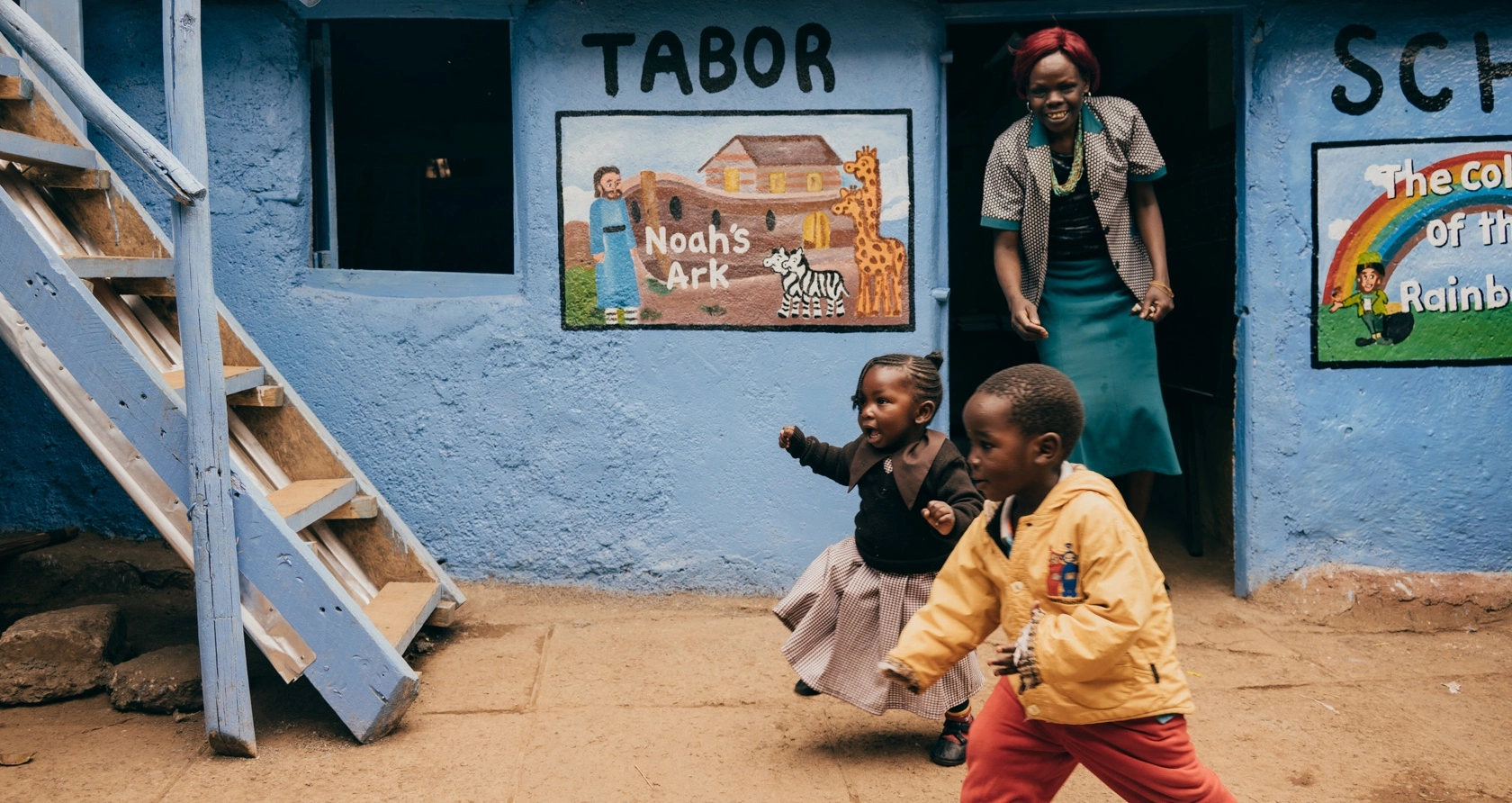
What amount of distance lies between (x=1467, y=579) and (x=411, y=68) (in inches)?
253

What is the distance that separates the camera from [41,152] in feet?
11.2

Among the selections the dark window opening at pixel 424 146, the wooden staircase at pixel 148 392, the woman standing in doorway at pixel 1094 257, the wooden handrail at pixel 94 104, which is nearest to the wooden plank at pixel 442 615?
the wooden staircase at pixel 148 392

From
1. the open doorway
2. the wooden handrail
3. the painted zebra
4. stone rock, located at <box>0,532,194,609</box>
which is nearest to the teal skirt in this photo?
the painted zebra

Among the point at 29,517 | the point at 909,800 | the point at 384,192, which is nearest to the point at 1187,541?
the point at 909,800

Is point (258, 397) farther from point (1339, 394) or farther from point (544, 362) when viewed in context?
point (1339, 394)

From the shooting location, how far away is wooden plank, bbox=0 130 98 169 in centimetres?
321

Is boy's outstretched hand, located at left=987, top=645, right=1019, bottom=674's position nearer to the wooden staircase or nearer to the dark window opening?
the wooden staircase

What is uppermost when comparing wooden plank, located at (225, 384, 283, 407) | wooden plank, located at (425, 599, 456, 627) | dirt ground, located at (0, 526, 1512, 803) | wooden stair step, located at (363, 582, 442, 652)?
wooden plank, located at (225, 384, 283, 407)

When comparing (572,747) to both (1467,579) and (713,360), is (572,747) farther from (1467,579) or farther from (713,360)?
(1467,579)

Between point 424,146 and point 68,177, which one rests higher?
point 424,146

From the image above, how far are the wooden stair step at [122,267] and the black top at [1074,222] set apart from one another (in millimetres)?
3114

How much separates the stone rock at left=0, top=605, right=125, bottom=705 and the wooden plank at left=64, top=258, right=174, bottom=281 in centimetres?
120

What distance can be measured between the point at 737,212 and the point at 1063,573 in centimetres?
271

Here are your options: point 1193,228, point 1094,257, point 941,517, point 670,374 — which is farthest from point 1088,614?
point 1193,228
